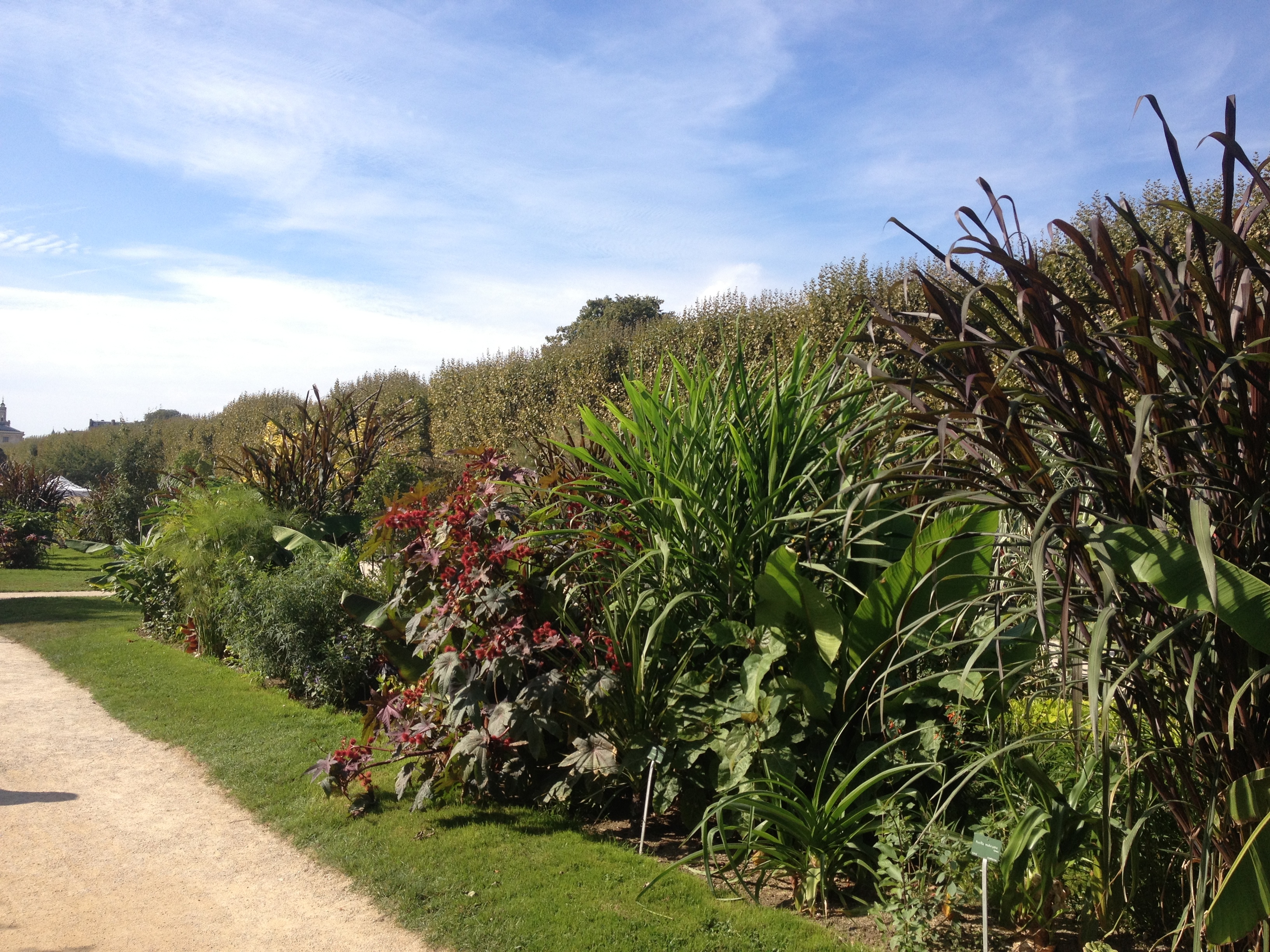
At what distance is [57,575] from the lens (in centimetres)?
1923

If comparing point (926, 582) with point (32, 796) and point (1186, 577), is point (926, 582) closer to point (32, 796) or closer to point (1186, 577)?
point (1186, 577)

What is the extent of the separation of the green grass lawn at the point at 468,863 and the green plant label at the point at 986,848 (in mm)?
775

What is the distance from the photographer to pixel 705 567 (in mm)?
4250

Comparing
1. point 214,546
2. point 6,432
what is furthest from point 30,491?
point 6,432

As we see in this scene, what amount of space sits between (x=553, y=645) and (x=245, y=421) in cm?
2878

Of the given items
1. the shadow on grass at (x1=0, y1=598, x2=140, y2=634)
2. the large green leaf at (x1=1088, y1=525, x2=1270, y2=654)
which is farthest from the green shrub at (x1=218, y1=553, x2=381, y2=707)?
the large green leaf at (x1=1088, y1=525, x2=1270, y2=654)

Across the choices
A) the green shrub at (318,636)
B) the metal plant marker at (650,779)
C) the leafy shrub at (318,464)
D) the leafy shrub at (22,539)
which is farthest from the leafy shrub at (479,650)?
the leafy shrub at (22,539)

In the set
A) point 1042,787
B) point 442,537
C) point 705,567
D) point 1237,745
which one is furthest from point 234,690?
point 1237,745

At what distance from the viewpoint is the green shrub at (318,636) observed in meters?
7.50

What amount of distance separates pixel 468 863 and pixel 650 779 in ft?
3.20

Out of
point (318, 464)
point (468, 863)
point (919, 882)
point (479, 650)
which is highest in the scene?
point (318, 464)

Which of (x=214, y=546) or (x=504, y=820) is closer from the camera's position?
(x=504, y=820)

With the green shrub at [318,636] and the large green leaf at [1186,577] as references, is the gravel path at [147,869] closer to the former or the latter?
the green shrub at [318,636]

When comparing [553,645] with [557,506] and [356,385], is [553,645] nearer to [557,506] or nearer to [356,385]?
[557,506]
